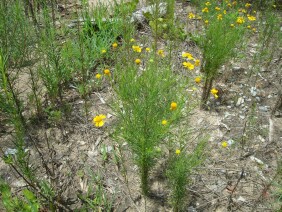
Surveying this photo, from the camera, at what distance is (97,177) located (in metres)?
2.37

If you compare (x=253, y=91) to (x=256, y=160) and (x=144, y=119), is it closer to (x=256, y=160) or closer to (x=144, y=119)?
(x=256, y=160)

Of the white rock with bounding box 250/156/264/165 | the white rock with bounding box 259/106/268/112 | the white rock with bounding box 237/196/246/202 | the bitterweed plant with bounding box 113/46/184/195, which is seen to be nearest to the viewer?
the bitterweed plant with bounding box 113/46/184/195

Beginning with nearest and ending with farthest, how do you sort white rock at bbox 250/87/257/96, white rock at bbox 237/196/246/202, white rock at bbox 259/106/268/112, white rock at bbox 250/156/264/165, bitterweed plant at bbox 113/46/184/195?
bitterweed plant at bbox 113/46/184/195
white rock at bbox 237/196/246/202
white rock at bbox 250/156/264/165
white rock at bbox 259/106/268/112
white rock at bbox 250/87/257/96

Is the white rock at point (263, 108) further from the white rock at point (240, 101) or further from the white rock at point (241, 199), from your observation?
the white rock at point (241, 199)

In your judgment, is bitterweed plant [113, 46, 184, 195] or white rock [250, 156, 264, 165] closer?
bitterweed plant [113, 46, 184, 195]

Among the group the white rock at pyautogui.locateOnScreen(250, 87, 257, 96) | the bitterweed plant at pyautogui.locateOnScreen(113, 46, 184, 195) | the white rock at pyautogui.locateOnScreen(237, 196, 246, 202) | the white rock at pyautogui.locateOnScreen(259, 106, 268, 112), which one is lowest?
the white rock at pyautogui.locateOnScreen(237, 196, 246, 202)

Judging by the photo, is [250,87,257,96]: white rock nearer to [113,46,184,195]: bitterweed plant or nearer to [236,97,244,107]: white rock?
[236,97,244,107]: white rock

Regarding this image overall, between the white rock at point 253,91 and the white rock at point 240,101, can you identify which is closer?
the white rock at point 240,101

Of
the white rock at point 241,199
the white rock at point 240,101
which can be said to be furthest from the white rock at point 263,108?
the white rock at point 241,199

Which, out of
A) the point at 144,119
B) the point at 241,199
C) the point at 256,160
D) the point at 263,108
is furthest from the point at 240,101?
the point at 144,119

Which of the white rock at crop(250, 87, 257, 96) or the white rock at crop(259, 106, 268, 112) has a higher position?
the white rock at crop(250, 87, 257, 96)

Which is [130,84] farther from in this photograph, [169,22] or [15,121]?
[169,22]

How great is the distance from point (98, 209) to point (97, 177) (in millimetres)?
301

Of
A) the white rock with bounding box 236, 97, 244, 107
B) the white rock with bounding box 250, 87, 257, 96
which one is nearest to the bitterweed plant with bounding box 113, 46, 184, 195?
the white rock with bounding box 236, 97, 244, 107
